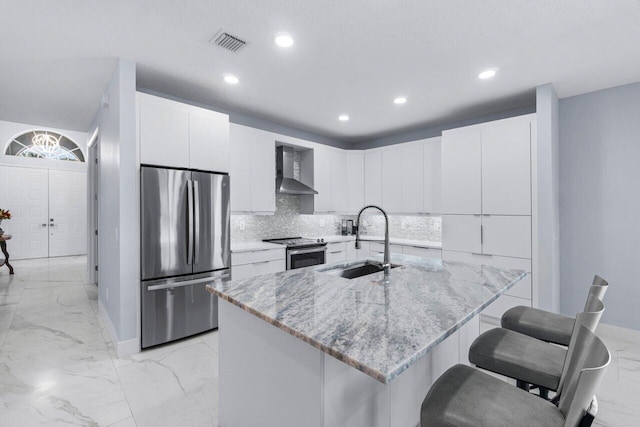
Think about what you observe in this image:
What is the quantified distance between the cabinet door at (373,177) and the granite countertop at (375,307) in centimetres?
308

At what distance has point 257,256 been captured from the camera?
3.80 m

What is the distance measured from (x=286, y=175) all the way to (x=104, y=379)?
10.7 ft

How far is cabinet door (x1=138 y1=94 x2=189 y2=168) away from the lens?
2932mm

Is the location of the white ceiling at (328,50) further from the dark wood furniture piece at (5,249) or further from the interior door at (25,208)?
the interior door at (25,208)

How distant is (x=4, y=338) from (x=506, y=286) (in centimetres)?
466

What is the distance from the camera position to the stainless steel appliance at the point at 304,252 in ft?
13.7

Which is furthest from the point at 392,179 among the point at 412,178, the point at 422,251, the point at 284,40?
the point at 284,40

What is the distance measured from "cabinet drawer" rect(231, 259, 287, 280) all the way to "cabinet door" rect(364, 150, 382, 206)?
211 cm

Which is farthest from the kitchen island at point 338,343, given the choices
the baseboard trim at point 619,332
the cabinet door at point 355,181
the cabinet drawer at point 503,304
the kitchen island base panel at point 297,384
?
the cabinet door at point 355,181

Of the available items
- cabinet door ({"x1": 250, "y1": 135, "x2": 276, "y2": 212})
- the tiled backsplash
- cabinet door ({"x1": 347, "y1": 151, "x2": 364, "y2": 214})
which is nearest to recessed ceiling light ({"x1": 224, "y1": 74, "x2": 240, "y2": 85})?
cabinet door ({"x1": 250, "y1": 135, "x2": 276, "y2": 212})

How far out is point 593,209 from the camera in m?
3.46

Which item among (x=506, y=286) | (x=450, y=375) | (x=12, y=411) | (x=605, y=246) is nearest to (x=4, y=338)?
(x=12, y=411)

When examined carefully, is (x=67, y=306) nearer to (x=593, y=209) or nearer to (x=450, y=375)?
(x=450, y=375)

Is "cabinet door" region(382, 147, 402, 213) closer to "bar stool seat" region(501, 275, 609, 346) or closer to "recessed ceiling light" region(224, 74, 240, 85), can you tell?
"recessed ceiling light" region(224, 74, 240, 85)
